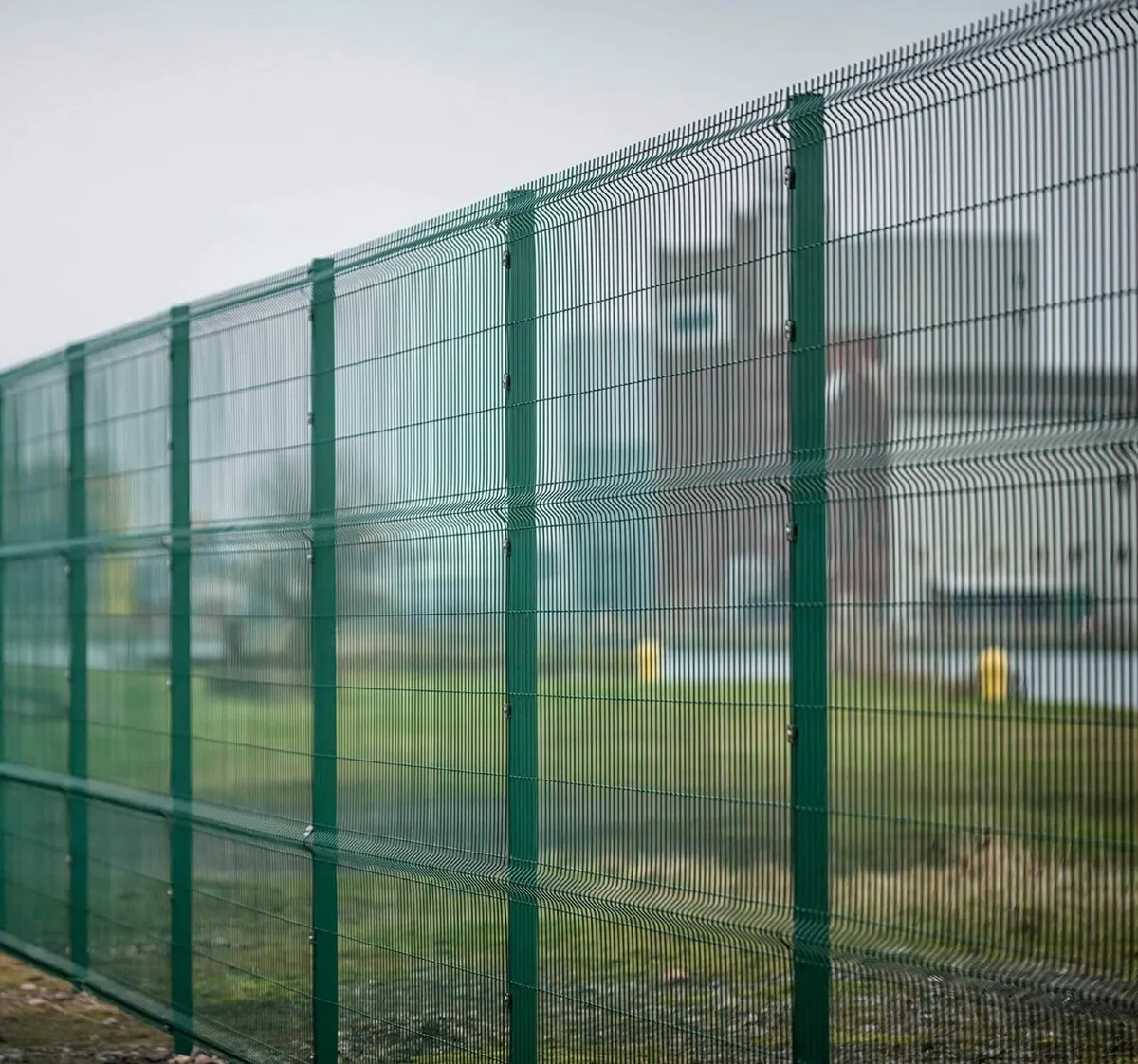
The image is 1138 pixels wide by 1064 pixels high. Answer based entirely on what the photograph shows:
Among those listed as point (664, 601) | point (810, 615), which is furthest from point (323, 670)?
point (810, 615)

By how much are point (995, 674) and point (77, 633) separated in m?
6.85

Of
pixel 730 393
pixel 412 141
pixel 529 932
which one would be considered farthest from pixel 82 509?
pixel 412 141

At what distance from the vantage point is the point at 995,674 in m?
4.85

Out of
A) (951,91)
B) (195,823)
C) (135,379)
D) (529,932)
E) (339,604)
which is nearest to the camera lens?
(951,91)

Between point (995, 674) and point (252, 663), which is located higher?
point (995, 674)

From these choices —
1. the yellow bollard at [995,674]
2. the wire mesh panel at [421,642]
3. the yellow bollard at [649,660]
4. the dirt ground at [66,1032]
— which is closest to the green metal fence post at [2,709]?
the dirt ground at [66,1032]

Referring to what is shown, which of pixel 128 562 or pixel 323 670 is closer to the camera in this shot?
pixel 323 670

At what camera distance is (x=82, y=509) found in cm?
1054

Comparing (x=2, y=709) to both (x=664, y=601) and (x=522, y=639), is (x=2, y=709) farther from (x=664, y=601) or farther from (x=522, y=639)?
(x=664, y=601)

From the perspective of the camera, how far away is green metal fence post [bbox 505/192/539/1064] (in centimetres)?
664

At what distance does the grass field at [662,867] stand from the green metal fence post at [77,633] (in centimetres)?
100

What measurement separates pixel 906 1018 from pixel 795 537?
136 cm

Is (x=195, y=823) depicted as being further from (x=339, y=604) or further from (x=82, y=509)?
(x=82, y=509)

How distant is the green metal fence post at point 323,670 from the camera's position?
783 centimetres
